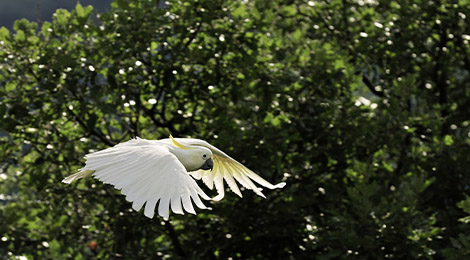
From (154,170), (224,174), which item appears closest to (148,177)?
(154,170)

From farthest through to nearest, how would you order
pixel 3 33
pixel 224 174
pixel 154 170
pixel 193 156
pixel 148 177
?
1. pixel 3 33
2. pixel 224 174
3. pixel 193 156
4. pixel 154 170
5. pixel 148 177

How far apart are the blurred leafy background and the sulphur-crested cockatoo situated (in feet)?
6.16

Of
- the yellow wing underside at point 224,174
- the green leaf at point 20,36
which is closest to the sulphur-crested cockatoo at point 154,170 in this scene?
the yellow wing underside at point 224,174

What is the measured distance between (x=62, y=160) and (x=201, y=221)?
5.05 ft

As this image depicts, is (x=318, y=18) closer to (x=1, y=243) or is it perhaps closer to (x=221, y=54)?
(x=221, y=54)

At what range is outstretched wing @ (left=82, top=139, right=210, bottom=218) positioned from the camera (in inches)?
150

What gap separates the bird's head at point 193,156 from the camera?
474 centimetres

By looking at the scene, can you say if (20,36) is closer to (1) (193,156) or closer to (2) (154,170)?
(1) (193,156)

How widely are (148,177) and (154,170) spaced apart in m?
0.11

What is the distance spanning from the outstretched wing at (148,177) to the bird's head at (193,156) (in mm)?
241

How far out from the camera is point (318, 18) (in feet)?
28.2

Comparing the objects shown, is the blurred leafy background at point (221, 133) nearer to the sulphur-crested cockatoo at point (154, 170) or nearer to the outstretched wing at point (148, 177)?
the sulphur-crested cockatoo at point (154, 170)

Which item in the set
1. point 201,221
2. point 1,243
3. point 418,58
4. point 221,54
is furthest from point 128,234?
point 418,58

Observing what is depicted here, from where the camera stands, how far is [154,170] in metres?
4.14
